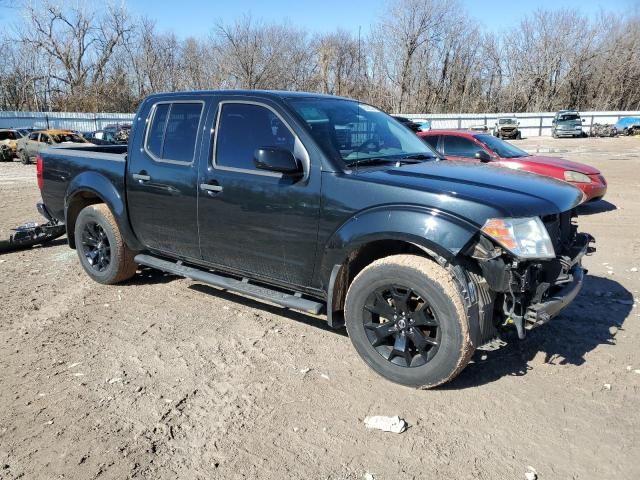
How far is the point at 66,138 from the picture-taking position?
23.7 m

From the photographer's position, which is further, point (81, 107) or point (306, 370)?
point (81, 107)

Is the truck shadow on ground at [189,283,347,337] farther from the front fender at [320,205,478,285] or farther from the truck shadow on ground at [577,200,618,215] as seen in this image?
the truck shadow on ground at [577,200,618,215]

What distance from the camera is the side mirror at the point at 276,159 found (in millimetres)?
3803

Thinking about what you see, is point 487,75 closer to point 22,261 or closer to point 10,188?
point 10,188

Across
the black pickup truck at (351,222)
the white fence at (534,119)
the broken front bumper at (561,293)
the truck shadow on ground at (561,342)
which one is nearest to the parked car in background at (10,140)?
the black pickup truck at (351,222)

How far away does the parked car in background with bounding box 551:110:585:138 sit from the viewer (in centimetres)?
4053

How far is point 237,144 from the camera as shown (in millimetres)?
4426

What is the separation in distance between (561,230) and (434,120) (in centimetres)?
4565

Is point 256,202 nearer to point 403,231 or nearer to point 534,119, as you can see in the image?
point 403,231

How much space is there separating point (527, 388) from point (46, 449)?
9.72ft

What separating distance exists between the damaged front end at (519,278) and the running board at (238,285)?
4.02 feet

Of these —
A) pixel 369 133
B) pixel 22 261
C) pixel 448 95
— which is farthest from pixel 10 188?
pixel 448 95

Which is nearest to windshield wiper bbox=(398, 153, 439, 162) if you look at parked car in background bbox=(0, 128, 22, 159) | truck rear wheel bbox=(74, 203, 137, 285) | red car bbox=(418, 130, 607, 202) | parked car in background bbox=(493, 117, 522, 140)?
truck rear wheel bbox=(74, 203, 137, 285)

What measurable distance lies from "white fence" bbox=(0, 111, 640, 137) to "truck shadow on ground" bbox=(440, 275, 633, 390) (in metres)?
41.6
